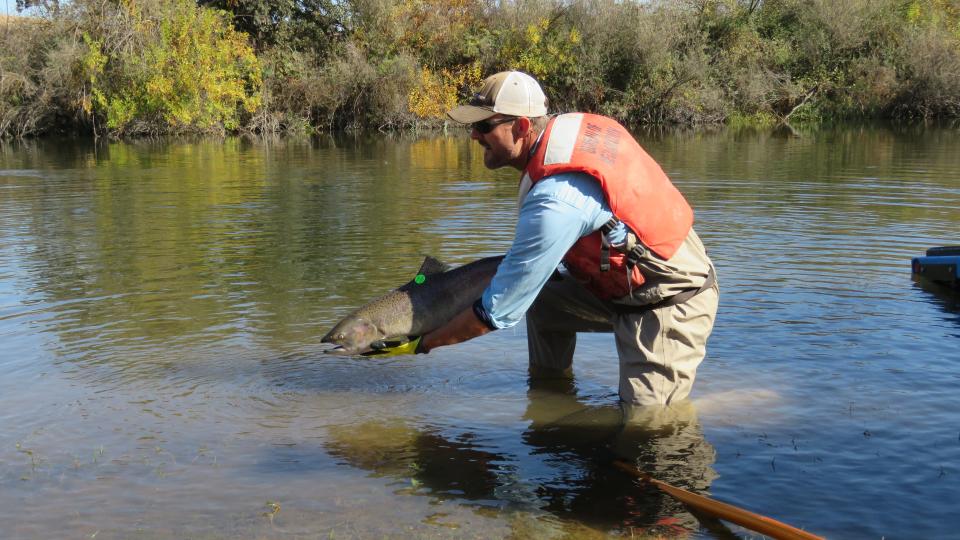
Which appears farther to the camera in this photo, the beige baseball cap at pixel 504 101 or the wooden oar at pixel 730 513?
the beige baseball cap at pixel 504 101

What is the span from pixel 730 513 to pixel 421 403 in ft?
8.59

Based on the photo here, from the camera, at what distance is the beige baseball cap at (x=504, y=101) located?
4.83 meters

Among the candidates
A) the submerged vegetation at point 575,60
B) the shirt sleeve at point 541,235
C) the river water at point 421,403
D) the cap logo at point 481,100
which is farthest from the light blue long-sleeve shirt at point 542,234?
the submerged vegetation at point 575,60

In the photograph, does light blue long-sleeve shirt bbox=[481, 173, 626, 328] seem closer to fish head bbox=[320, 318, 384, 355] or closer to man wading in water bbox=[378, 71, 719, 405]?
man wading in water bbox=[378, 71, 719, 405]

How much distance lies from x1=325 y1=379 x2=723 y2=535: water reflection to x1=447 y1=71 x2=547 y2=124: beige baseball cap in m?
2.04

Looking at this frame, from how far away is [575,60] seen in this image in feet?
161

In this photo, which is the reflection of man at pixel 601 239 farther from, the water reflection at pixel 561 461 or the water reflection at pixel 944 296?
the water reflection at pixel 944 296

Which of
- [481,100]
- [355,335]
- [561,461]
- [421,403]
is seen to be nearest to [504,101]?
[481,100]

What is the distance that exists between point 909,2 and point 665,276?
52.2 m

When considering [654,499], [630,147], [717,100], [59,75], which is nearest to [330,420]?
[654,499]

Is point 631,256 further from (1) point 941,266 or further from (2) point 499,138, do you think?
(1) point 941,266

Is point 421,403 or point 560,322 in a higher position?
point 560,322

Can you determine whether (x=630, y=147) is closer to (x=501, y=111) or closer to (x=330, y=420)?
(x=501, y=111)

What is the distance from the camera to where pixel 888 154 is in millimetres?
26250
